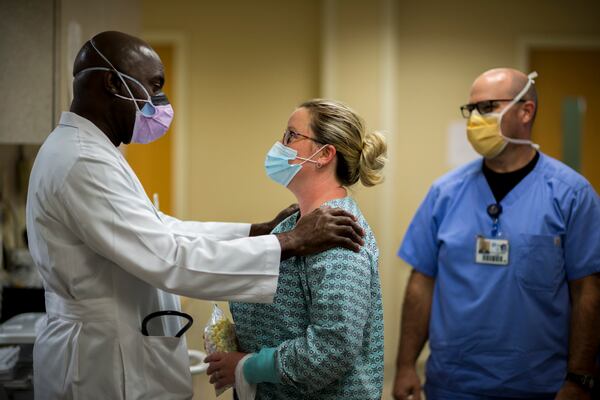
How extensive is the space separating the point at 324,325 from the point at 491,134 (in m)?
1.00

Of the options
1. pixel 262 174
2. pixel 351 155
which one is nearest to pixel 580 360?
pixel 351 155

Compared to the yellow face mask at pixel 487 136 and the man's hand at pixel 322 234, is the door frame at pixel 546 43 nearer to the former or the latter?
the yellow face mask at pixel 487 136

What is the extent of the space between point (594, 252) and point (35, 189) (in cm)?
147

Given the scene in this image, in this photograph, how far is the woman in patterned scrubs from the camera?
4.10 ft

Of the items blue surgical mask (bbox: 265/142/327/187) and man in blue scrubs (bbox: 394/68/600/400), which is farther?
man in blue scrubs (bbox: 394/68/600/400)

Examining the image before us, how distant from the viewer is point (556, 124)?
13.0ft

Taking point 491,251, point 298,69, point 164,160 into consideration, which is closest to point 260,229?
point 491,251

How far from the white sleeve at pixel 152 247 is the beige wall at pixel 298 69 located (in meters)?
2.52

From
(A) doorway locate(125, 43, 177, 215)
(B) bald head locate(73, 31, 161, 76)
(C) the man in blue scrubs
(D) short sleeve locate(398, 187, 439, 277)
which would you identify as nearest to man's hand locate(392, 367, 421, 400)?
(C) the man in blue scrubs

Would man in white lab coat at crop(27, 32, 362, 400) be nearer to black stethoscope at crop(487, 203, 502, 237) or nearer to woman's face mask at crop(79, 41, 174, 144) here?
woman's face mask at crop(79, 41, 174, 144)

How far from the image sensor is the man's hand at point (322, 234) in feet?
4.20

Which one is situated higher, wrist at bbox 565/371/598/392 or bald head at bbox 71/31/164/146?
bald head at bbox 71/31/164/146

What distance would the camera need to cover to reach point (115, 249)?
1.29 meters

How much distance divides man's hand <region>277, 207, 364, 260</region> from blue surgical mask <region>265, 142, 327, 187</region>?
16 cm
